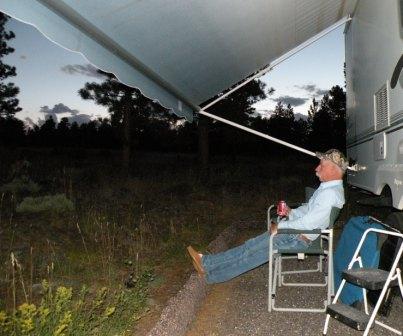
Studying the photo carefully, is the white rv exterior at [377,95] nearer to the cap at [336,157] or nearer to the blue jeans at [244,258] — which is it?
the cap at [336,157]

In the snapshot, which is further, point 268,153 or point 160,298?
point 268,153

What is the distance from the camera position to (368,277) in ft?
10.2

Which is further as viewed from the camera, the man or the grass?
the man

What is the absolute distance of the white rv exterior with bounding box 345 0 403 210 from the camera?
3.77m

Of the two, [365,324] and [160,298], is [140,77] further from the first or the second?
[365,324]

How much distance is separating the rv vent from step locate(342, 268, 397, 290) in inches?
60.8

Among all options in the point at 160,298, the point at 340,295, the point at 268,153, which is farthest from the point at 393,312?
the point at 268,153

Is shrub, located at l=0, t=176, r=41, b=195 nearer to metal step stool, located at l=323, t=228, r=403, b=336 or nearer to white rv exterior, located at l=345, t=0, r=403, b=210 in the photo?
white rv exterior, located at l=345, t=0, r=403, b=210

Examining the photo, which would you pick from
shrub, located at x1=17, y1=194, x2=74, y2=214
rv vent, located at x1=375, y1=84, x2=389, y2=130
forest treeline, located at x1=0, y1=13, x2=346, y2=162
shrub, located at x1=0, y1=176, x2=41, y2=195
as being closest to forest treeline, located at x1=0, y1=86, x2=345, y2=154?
forest treeline, located at x1=0, y1=13, x2=346, y2=162

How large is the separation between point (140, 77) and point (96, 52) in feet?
2.88

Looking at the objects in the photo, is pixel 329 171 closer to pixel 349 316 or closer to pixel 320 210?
pixel 320 210

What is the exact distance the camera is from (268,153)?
41.1 m

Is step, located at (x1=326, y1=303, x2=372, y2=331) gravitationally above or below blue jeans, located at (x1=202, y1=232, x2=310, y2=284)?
below

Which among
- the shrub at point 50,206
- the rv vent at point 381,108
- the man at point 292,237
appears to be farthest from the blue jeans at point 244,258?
the shrub at point 50,206
